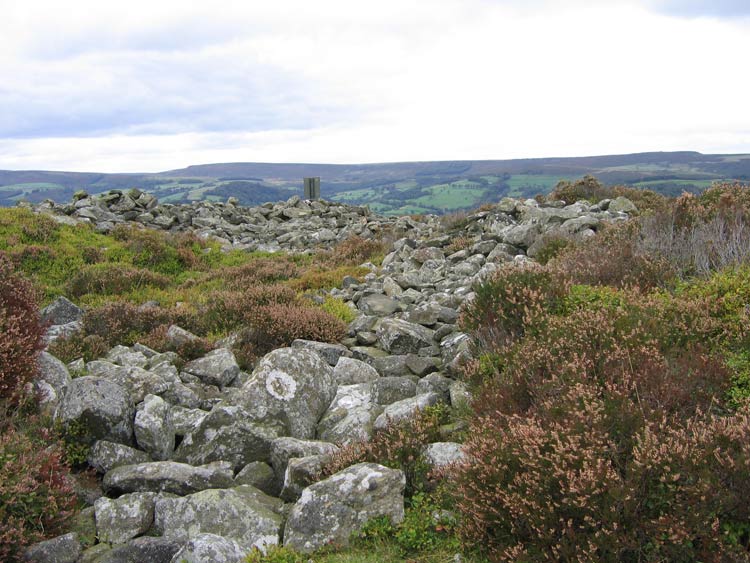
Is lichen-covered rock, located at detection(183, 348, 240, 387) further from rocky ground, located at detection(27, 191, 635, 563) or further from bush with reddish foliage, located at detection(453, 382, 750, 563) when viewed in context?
bush with reddish foliage, located at detection(453, 382, 750, 563)

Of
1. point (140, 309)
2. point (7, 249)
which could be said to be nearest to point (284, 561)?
point (140, 309)

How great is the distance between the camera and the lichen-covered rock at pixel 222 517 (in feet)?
17.7

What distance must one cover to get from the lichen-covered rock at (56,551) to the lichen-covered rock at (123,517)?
1.16 feet

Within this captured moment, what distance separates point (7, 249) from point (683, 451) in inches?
741

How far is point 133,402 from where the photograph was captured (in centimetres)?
754

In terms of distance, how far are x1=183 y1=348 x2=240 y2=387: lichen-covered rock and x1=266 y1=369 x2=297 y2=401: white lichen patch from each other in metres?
1.66

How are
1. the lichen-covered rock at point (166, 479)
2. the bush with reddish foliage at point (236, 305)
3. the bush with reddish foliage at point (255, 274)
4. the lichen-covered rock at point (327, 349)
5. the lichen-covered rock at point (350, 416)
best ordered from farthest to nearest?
the bush with reddish foliage at point (255, 274) < the bush with reddish foliage at point (236, 305) < the lichen-covered rock at point (327, 349) < the lichen-covered rock at point (350, 416) < the lichen-covered rock at point (166, 479)

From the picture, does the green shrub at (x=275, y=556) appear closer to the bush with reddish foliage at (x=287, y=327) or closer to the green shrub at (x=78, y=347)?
the bush with reddish foliage at (x=287, y=327)

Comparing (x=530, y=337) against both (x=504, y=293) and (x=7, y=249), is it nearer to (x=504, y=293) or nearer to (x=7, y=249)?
(x=504, y=293)

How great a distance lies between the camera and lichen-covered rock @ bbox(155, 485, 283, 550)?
5.38 meters

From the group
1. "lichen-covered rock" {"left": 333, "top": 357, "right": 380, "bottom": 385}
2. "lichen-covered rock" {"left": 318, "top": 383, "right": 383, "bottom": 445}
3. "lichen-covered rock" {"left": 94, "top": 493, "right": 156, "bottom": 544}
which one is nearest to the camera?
"lichen-covered rock" {"left": 94, "top": 493, "right": 156, "bottom": 544}

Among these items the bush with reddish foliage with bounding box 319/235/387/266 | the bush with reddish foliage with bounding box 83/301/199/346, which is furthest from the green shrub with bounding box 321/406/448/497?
the bush with reddish foliage with bounding box 319/235/387/266

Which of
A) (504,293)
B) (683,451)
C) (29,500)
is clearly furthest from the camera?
(504,293)

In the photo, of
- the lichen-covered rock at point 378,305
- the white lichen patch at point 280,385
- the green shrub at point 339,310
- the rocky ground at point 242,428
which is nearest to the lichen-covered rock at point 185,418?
the rocky ground at point 242,428
